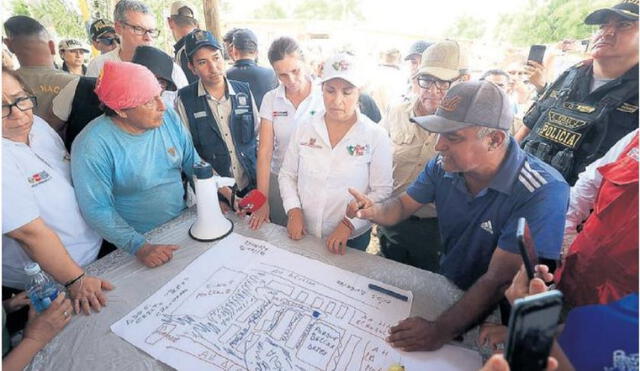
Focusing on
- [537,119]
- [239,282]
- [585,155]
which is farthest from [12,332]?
[537,119]

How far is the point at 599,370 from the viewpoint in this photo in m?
0.80

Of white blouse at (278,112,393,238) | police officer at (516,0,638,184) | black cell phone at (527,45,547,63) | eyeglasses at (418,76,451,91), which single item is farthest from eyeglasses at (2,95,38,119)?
black cell phone at (527,45,547,63)

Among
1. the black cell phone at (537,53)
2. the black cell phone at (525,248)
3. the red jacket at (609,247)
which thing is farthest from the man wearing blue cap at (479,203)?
the black cell phone at (537,53)

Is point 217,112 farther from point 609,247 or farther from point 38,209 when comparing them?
point 609,247

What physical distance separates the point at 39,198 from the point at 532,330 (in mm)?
1898

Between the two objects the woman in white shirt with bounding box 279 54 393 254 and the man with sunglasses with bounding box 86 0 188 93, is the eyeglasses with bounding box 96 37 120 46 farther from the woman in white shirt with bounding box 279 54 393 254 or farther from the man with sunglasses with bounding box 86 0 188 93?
the woman in white shirt with bounding box 279 54 393 254

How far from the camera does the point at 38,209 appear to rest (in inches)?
54.2

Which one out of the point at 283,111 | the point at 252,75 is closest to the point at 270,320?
the point at 283,111

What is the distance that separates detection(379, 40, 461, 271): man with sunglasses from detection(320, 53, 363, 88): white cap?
0.61 metres

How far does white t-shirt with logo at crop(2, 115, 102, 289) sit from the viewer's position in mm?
1240

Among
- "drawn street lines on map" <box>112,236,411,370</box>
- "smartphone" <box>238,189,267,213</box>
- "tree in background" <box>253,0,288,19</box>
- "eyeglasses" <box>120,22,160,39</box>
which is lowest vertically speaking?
"drawn street lines on map" <box>112,236,411,370</box>

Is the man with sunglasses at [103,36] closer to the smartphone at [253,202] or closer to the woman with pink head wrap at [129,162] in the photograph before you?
the woman with pink head wrap at [129,162]

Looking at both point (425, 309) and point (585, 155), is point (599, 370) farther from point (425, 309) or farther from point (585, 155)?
point (585, 155)

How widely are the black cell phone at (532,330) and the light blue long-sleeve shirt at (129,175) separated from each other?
161 cm
